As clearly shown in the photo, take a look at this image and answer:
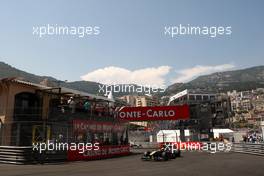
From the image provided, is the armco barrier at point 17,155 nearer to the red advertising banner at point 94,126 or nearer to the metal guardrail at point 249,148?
the red advertising banner at point 94,126

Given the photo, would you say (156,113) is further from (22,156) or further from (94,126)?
(22,156)

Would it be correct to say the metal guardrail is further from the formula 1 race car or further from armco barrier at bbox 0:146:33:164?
armco barrier at bbox 0:146:33:164

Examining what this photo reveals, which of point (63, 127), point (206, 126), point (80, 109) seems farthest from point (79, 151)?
point (206, 126)

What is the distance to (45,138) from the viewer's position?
19359 mm

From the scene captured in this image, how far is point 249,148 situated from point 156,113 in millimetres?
11303

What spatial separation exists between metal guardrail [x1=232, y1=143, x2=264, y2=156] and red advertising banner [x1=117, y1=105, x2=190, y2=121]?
651 cm

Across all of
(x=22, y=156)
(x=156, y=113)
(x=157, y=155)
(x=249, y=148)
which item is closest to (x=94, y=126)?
(x=157, y=155)

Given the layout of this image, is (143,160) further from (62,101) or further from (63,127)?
(62,101)

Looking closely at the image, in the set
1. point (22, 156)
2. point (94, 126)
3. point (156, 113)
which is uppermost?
point (156, 113)

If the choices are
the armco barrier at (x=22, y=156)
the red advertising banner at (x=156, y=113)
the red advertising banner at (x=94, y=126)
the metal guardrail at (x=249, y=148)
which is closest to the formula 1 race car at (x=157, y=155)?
the red advertising banner at (x=94, y=126)

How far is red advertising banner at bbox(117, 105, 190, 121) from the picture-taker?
34.2 metres

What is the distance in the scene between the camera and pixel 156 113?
114 ft

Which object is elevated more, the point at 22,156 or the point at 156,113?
the point at 156,113

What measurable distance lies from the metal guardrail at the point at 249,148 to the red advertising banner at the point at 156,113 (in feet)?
21.4
